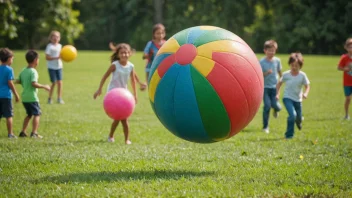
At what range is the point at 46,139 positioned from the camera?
11000 millimetres

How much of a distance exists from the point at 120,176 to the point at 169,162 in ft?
3.80

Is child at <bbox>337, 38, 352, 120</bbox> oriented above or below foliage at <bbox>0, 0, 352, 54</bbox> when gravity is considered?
above

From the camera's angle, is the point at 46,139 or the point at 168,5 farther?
the point at 168,5

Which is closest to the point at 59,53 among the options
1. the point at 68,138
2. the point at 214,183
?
the point at 68,138

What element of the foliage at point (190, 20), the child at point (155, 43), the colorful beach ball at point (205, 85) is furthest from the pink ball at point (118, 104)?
the foliage at point (190, 20)

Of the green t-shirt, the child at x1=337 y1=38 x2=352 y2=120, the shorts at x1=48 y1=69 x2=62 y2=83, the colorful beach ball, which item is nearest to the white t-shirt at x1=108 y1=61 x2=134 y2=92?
the green t-shirt

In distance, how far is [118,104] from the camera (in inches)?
401

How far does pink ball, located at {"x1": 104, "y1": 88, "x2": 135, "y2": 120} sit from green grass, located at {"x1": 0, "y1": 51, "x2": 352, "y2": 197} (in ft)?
1.84

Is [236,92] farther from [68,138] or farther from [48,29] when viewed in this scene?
[48,29]

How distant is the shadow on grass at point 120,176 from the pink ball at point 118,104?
266cm

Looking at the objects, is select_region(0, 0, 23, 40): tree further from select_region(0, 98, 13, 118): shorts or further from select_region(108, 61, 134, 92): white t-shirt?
select_region(108, 61, 134, 92): white t-shirt

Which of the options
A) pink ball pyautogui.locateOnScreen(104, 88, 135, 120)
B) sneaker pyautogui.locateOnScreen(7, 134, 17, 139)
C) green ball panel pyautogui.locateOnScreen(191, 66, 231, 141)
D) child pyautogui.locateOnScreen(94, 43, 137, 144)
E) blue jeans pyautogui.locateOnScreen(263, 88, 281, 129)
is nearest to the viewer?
green ball panel pyautogui.locateOnScreen(191, 66, 231, 141)

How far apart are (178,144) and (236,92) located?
350 centimetres

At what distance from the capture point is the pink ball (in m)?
10.2
